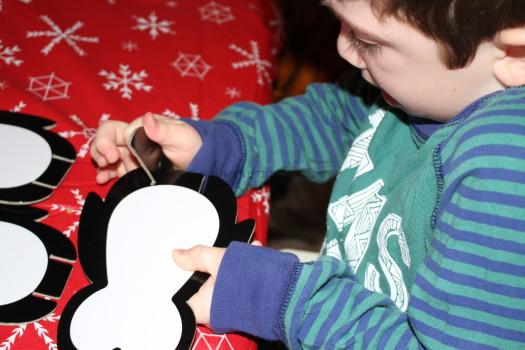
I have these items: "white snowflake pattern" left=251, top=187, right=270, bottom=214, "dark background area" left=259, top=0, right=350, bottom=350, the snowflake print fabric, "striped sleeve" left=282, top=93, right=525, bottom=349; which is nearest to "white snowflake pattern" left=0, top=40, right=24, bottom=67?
the snowflake print fabric

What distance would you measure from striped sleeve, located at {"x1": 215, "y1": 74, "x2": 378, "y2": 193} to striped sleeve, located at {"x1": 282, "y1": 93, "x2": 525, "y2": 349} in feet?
0.71

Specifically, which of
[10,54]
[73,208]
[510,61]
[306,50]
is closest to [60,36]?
[10,54]

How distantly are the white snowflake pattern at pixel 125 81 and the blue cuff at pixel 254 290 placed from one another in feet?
0.96

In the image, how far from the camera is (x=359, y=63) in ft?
2.05

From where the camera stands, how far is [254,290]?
58cm

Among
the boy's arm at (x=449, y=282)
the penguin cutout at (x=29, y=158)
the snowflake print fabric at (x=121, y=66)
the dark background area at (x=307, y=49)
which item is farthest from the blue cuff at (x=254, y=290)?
the dark background area at (x=307, y=49)

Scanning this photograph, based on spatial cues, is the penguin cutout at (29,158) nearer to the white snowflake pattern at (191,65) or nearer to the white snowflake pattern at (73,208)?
the white snowflake pattern at (73,208)

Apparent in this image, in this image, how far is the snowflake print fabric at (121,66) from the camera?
72 centimetres

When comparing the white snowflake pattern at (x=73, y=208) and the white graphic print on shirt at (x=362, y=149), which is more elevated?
the white graphic print on shirt at (x=362, y=149)

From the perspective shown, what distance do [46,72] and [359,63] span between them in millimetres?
392

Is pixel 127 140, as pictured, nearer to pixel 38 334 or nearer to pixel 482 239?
pixel 38 334

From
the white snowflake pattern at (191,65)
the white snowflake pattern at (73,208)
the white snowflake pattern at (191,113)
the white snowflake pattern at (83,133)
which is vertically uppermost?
the white snowflake pattern at (191,65)

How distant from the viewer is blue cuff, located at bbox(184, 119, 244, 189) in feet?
2.27

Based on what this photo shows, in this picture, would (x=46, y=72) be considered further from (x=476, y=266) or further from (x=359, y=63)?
(x=476, y=266)
